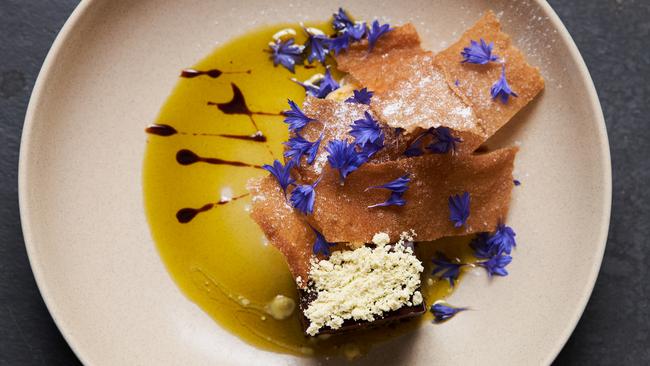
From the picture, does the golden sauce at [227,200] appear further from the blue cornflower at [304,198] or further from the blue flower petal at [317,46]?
the blue cornflower at [304,198]

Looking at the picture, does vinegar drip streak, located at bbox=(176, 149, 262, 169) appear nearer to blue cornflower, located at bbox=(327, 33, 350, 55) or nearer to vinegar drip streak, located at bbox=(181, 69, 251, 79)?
vinegar drip streak, located at bbox=(181, 69, 251, 79)

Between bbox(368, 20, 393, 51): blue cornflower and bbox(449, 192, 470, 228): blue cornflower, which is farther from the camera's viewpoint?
bbox(368, 20, 393, 51): blue cornflower

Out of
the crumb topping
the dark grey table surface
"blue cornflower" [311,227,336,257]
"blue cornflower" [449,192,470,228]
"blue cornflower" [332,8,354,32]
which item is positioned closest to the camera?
the crumb topping

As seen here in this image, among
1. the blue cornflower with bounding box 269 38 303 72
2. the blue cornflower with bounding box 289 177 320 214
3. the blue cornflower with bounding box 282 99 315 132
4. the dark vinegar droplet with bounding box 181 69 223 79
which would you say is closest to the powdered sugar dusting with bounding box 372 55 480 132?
the blue cornflower with bounding box 282 99 315 132

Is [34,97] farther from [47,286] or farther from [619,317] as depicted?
[619,317]

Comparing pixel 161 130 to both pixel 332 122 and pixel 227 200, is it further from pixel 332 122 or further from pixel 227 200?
pixel 332 122

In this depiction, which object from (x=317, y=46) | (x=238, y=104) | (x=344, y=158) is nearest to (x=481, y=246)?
(x=344, y=158)

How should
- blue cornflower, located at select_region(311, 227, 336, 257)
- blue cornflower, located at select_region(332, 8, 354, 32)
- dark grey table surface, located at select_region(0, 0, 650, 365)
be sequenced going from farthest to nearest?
blue cornflower, located at select_region(332, 8, 354, 32)
dark grey table surface, located at select_region(0, 0, 650, 365)
blue cornflower, located at select_region(311, 227, 336, 257)
